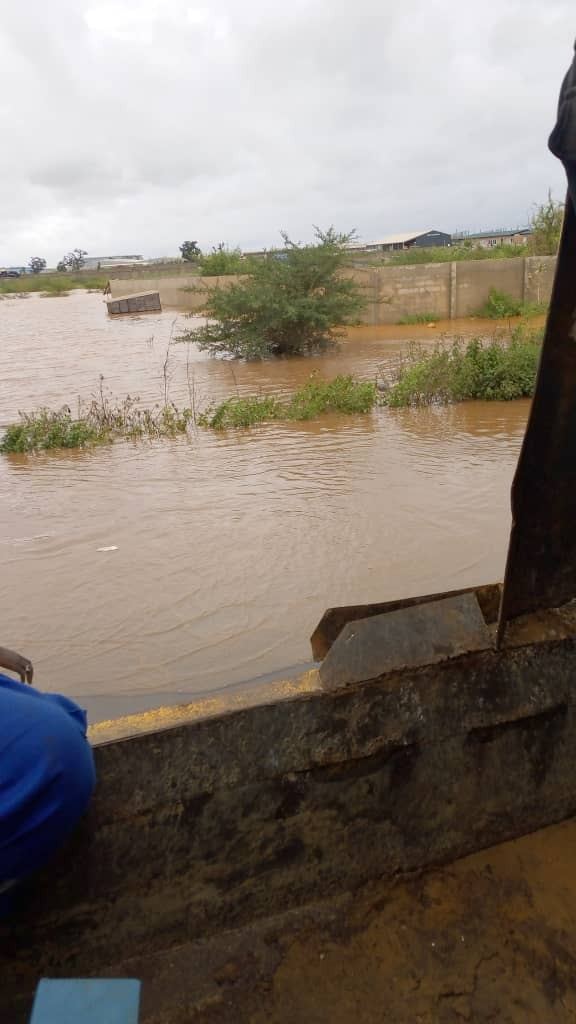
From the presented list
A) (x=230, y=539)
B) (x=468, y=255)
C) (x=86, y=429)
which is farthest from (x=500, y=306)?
(x=230, y=539)

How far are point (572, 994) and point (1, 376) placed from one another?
1744cm

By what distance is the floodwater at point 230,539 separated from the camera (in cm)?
437

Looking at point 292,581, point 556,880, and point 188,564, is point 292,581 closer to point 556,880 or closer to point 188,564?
point 188,564

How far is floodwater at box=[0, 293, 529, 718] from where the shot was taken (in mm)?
4371

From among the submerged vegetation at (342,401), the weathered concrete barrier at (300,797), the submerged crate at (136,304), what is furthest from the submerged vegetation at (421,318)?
the weathered concrete barrier at (300,797)

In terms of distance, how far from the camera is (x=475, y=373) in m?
10.2

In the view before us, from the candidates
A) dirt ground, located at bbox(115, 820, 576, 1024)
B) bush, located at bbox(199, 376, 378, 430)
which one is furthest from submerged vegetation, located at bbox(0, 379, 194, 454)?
dirt ground, located at bbox(115, 820, 576, 1024)

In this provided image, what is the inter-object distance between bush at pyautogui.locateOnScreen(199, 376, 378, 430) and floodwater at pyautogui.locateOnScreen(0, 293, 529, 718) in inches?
14.1

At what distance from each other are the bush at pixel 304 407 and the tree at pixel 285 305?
6.09m

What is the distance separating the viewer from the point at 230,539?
5.98m

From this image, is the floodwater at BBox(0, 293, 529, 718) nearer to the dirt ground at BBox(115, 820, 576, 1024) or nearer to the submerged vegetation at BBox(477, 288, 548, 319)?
the dirt ground at BBox(115, 820, 576, 1024)

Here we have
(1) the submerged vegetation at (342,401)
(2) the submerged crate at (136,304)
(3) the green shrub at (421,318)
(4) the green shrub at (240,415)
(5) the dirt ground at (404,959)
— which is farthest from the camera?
(2) the submerged crate at (136,304)

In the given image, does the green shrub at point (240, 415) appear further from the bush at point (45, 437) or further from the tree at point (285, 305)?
the tree at point (285, 305)

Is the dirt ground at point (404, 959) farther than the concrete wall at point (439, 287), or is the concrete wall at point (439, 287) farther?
the concrete wall at point (439, 287)
